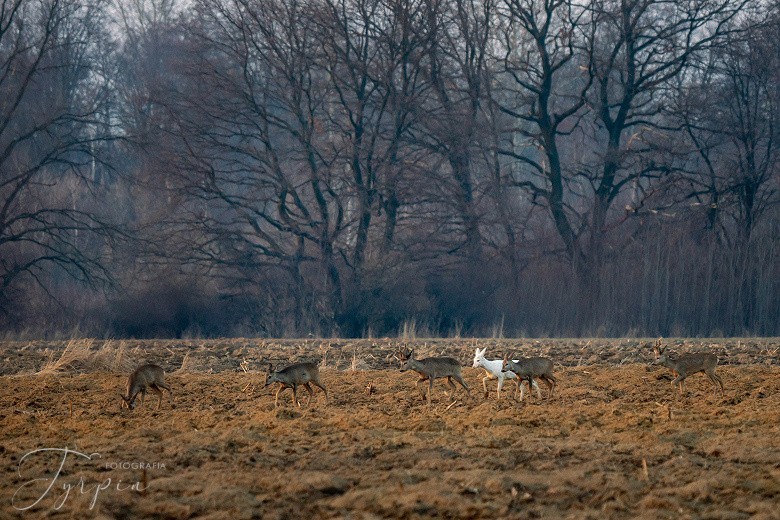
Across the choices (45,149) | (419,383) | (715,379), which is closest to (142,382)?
(419,383)

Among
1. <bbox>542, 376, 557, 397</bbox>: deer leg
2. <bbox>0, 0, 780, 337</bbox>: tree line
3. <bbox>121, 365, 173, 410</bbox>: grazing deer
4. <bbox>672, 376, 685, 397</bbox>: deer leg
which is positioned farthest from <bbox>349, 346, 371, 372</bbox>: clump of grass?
<bbox>0, 0, 780, 337</bbox>: tree line

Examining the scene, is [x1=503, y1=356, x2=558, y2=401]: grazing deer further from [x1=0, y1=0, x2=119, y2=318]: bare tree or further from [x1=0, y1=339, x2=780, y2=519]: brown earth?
[x1=0, y1=0, x2=119, y2=318]: bare tree

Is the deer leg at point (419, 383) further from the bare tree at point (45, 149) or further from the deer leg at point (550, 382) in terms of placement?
the bare tree at point (45, 149)

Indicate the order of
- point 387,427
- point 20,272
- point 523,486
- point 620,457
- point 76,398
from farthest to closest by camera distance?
point 20,272 < point 76,398 < point 387,427 < point 620,457 < point 523,486

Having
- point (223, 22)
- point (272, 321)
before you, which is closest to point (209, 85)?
point (223, 22)

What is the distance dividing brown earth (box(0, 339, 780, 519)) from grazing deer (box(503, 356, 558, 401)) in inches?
14.7

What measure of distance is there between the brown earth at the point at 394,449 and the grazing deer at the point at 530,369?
1.23 feet

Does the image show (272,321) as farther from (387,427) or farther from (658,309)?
(387,427)

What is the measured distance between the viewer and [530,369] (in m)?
15.3

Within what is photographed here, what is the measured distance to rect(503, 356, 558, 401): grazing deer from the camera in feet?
50.1

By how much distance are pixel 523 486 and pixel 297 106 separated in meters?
32.6

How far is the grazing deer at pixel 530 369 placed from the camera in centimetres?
1527

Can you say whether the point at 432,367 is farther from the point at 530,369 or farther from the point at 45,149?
the point at 45,149

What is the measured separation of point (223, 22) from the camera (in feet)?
140
